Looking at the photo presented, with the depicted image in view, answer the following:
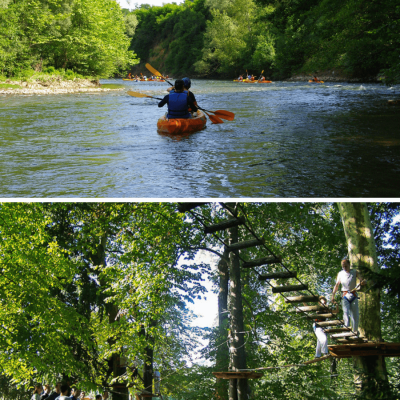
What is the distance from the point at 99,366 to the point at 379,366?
8084 mm

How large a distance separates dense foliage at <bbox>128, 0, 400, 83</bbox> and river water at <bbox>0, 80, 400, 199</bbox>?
2285 millimetres

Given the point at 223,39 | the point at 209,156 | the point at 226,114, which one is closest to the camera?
the point at 209,156

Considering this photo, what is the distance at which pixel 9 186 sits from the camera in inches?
362

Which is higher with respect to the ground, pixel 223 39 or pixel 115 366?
pixel 223 39

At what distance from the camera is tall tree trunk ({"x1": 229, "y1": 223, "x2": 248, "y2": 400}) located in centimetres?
920

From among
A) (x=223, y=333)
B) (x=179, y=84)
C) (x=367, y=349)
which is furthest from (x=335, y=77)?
(x=367, y=349)

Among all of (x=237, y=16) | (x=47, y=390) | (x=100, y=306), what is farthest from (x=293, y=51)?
(x=237, y=16)

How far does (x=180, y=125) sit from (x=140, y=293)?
18.7 ft

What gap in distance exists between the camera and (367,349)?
6.15 metres

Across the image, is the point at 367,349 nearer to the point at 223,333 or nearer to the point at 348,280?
the point at 348,280

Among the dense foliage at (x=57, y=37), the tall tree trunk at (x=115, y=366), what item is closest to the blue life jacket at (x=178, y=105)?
the tall tree trunk at (x=115, y=366)

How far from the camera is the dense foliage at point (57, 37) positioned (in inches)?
1273

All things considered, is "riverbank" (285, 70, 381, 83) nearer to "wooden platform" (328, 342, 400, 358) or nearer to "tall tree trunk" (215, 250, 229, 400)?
"tall tree trunk" (215, 250, 229, 400)

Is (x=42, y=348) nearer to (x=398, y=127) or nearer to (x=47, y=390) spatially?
(x=47, y=390)
